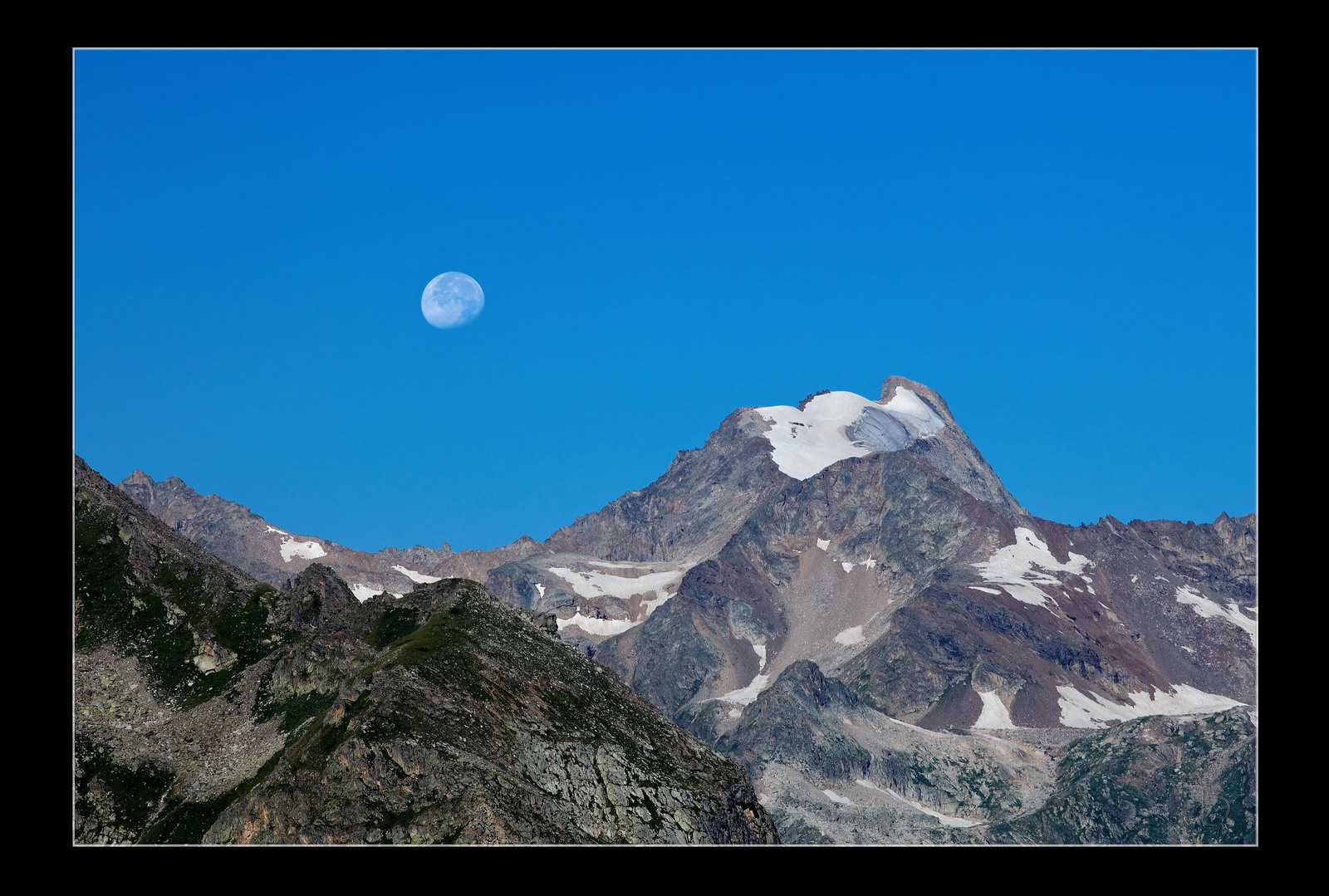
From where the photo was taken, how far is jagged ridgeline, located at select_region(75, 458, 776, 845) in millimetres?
95062

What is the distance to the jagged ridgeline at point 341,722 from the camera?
95062 millimetres

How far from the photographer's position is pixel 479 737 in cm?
10375

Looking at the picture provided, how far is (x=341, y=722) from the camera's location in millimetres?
102750

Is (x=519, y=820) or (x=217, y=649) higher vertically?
(x=217, y=649)
